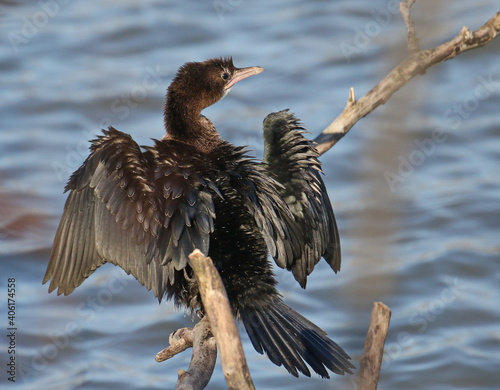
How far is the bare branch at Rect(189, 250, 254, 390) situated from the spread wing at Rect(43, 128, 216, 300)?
920 mm

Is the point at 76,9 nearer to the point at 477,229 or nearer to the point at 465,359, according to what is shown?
the point at 477,229

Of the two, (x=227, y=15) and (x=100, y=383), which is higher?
(x=227, y=15)

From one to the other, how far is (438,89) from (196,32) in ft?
11.4

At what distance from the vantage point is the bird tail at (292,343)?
12.6ft

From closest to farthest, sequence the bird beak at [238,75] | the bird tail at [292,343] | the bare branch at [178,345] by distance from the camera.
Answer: the bird tail at [292,343]
the bare branch at [178,345]
the bird beak at [238,75]

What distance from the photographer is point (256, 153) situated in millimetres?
9102

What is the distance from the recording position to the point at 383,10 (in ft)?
38.6

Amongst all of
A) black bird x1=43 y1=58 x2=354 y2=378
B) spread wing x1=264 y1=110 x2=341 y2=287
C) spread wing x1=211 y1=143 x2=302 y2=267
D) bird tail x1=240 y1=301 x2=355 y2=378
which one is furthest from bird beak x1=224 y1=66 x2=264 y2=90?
bird tail x1=240 y1=301 x2=355 y2=378

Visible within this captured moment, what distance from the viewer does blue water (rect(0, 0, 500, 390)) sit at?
7.32 m

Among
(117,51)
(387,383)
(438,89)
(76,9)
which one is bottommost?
(387,383)

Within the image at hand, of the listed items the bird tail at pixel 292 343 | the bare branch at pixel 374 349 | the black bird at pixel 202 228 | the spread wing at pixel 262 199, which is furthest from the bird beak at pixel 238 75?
the bare branch at pixel 374 349

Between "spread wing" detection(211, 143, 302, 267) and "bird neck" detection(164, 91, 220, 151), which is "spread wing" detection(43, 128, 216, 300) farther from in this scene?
"bird neck" detection(164, 91, 220, 151)

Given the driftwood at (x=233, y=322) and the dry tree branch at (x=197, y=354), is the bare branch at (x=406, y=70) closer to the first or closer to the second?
the driftwood at (x=233, y=322)

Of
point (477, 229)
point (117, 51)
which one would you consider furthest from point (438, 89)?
point (117, 51)
